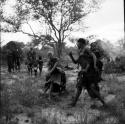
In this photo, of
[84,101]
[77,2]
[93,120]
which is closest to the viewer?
[93,120]

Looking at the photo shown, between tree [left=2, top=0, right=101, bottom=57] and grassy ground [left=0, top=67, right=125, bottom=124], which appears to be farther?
tree [left=2, top=0, right=101, bottom=57]

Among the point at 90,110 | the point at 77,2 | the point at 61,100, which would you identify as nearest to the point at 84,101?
the point at 61,100

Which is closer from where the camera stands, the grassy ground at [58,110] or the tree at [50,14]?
the grassy ground at [58,110]

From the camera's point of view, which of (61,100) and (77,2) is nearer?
(61,100)

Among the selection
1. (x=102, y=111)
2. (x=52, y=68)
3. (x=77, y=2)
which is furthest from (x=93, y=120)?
(x=77, y=2)

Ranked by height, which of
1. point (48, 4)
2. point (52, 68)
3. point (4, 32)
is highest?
point (48, 4)

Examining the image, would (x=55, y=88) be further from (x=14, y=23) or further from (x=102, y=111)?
(x=14, y=23)

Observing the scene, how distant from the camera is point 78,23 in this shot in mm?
35344

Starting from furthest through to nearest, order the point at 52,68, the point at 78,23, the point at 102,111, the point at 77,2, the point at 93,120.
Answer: the point at 78,23, the point at 77,2, the point at 52,68, the point at 102,111, the point at 93,120

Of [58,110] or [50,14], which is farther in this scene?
[50,14]

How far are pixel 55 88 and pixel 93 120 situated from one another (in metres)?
4.00

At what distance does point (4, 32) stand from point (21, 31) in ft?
6.96

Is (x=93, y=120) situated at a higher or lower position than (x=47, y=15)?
lower

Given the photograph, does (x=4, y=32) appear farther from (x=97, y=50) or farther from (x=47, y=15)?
(x=97, y=50)
